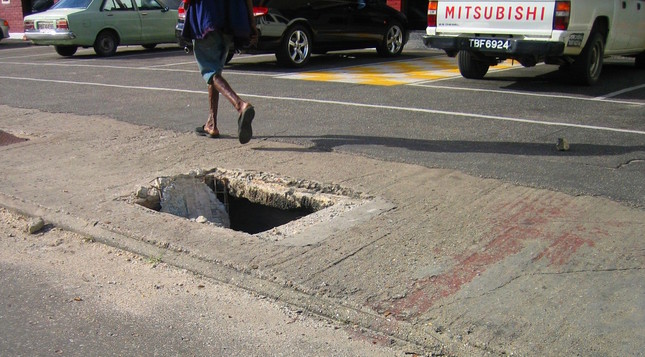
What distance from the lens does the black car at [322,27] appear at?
13492 mm

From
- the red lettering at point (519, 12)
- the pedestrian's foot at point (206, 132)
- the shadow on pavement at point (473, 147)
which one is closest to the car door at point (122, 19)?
the red lettering at point (519, 12)

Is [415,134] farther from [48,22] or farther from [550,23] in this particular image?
[48,22]

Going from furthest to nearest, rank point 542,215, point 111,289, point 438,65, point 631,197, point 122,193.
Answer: point 438,65
point 122,193
point 631,197
point 542,215
point 111,289

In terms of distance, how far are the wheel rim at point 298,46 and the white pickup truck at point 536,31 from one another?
137 inches

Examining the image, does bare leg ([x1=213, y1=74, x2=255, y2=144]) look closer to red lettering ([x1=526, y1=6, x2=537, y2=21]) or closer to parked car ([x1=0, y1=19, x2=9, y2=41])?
red lettering ([x1=526, y1=6, x2=537, y2=21])

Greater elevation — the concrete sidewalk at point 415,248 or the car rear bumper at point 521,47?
the car rear bumper at point 521,47

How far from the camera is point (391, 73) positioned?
13.0m

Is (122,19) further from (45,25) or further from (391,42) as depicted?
(391,42)

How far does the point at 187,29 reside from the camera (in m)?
6.93

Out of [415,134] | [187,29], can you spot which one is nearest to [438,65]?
[415,134]

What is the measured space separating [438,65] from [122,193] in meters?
10.0

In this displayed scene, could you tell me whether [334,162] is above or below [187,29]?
below

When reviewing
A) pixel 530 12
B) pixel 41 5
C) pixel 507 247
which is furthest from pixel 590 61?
pixel 41 5

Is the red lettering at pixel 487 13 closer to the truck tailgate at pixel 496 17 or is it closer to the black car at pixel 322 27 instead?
the truck tailgate at pixel 496 17
